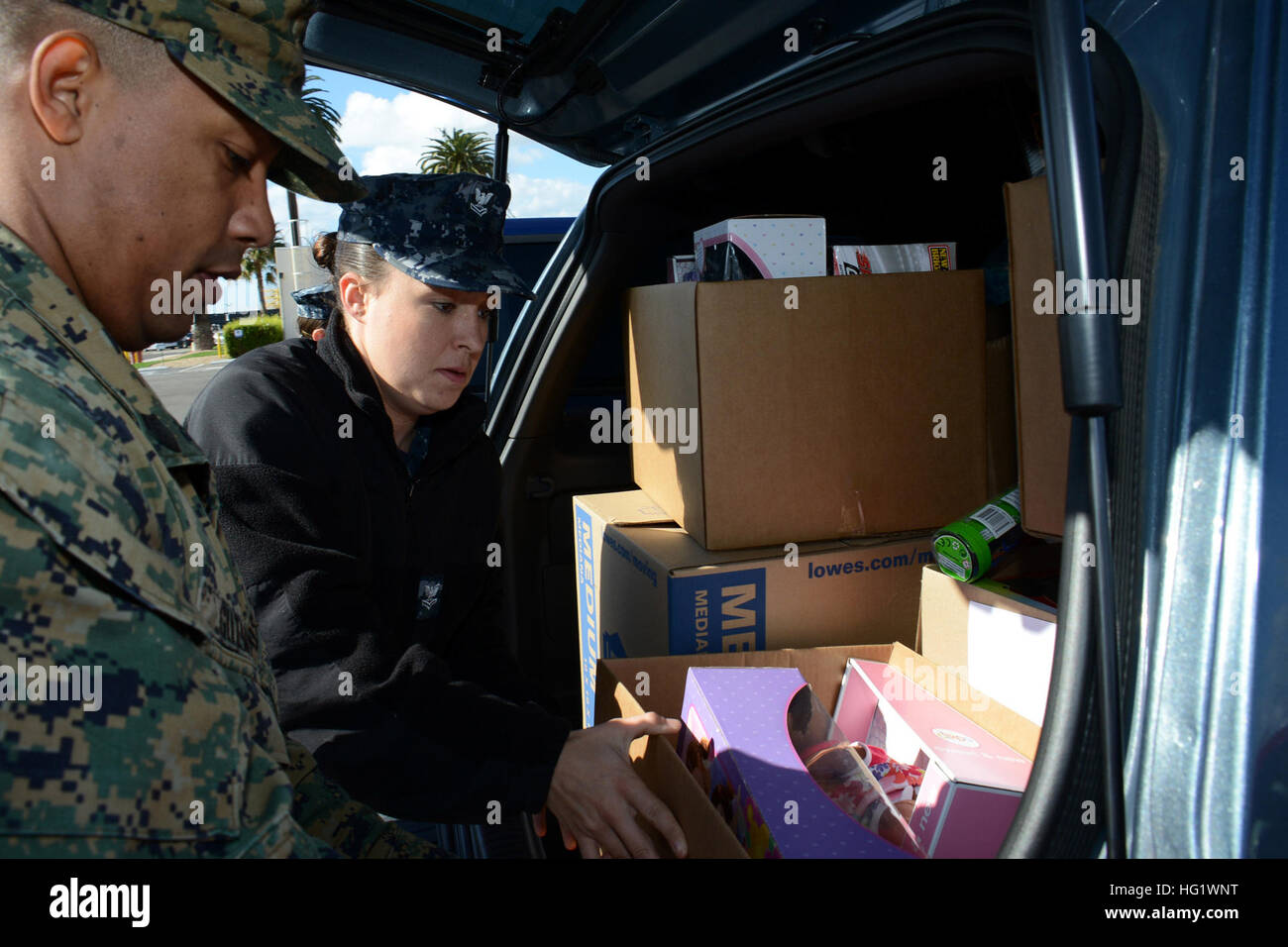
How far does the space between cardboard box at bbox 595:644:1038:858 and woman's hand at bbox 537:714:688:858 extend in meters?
0.03

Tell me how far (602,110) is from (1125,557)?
168cm

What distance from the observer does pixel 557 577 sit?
7.39ft

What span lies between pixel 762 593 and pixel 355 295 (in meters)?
0.98

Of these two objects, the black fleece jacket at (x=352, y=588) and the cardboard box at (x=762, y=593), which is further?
the cardboard box at (x=762, y=593)

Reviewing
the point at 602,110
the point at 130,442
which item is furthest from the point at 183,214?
the point at 602,110

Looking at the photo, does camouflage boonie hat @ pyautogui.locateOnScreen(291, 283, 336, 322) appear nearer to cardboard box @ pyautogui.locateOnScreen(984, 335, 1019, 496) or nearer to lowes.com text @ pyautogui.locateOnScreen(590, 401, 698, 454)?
lowes.com text @ pyautogui.locateOnScreen(590, 401, 698, 454)

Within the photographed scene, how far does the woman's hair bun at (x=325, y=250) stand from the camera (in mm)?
1924

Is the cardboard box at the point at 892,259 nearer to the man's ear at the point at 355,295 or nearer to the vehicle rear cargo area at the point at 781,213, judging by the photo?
the vehicle rear cargo area at the point at 781,213

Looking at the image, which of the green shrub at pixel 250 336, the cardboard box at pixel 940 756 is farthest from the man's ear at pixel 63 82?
the green shrub at pixel 250 336

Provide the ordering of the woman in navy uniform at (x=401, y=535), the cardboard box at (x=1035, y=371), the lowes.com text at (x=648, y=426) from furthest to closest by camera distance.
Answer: the lowes.com text at (x=648, y=426) < the woman in navy uniform at (x=401, y=535) < the cardboard box at (x=1035, y=371)

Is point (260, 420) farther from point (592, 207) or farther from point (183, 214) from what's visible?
point (592, 207)

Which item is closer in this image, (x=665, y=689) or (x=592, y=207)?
(x=665, y=689)

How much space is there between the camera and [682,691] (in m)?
1.35

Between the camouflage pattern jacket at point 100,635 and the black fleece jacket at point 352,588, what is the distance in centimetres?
47
